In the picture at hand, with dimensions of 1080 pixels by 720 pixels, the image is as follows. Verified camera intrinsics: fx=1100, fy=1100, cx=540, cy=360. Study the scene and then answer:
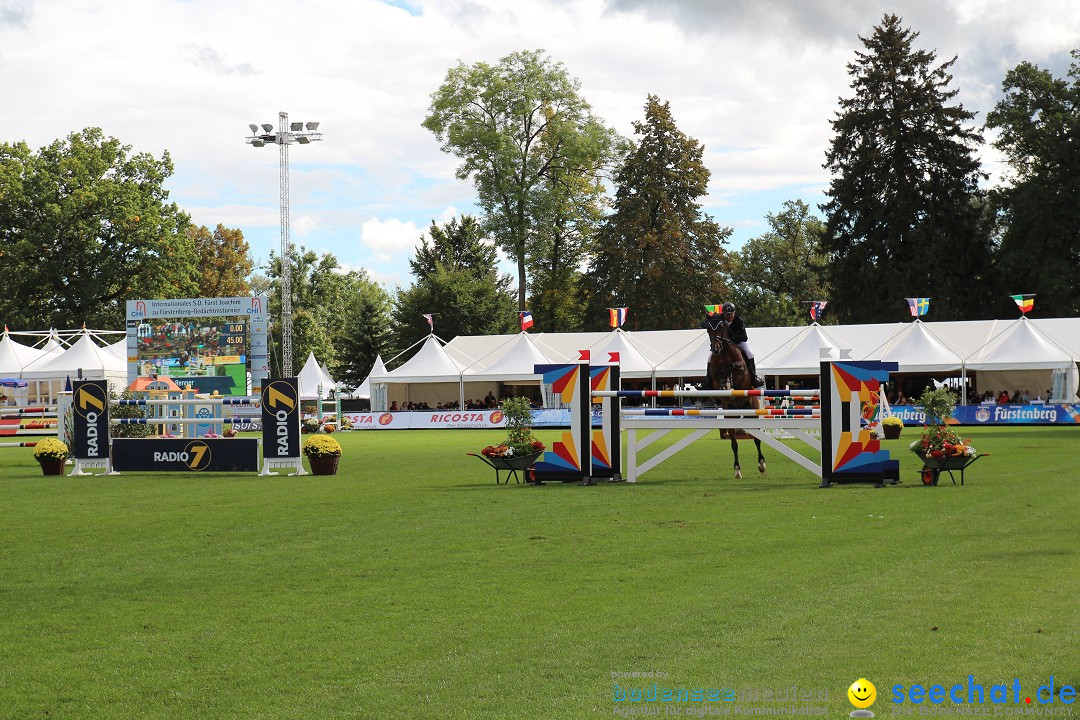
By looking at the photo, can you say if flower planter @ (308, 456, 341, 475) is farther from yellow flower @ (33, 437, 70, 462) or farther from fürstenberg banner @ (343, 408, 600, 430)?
fürstenberg banner @ (343, 408, 600, 430)

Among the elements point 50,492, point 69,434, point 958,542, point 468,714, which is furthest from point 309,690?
point 69,434

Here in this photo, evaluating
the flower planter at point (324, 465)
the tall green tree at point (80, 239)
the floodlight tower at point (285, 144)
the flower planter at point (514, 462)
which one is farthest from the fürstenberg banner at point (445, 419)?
the flower planter at point (514, 462)

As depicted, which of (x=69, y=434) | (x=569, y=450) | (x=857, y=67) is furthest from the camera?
(x=857, y=67)

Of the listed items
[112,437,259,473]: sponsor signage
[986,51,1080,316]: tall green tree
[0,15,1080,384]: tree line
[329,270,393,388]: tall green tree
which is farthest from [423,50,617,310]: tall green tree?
[112,437,259,473]: sponsor signage

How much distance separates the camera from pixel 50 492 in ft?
58.5

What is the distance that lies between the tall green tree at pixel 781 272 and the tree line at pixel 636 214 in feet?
51.7

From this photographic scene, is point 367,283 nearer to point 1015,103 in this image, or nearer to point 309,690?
point 1015,103

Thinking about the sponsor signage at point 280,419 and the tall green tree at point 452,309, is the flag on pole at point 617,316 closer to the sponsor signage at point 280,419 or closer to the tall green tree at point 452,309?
the tall green tree at point 452,309

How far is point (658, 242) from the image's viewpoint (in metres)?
61.6

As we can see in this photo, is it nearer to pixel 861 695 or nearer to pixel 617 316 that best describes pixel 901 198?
pixel 617 316

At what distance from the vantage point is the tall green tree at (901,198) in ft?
189

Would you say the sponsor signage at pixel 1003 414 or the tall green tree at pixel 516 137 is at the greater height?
the tall green tree at pixel 516 137

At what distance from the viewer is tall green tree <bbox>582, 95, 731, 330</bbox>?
61969mm

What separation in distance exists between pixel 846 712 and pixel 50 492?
15910mm
